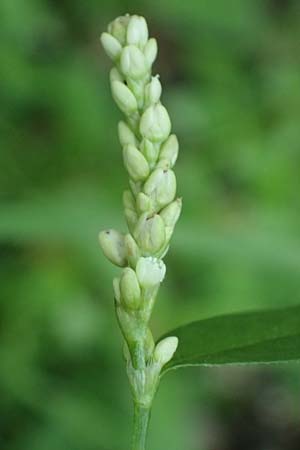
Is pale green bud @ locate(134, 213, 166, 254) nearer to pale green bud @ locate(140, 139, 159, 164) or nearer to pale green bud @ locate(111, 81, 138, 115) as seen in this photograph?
pale green bud @ locate(140, 139, 159, 164)

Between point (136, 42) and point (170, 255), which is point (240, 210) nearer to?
point (170, 255)

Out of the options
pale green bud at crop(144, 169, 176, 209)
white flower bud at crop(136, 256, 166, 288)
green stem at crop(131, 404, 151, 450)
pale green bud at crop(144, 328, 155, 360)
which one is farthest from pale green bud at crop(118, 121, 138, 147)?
green stem at crop(131, 404, 151, 450)

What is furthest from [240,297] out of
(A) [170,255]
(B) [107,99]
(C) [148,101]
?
(C) [148,101]

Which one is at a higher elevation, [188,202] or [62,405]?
[188,202]

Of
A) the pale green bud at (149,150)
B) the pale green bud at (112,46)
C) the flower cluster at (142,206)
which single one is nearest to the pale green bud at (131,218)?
the flower cluster at (142,206)

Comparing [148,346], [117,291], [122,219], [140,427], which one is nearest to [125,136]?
[117,291]

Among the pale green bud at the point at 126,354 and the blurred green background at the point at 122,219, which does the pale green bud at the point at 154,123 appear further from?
the blurred green background at the point at 122,219
